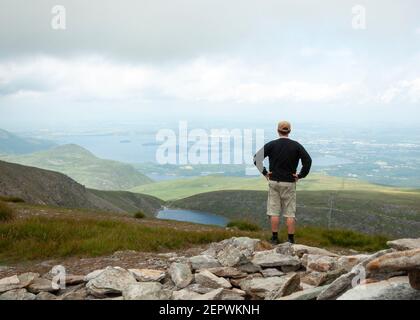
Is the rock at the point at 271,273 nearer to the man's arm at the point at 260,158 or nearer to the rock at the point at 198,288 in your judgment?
the rock at the point at 198,288

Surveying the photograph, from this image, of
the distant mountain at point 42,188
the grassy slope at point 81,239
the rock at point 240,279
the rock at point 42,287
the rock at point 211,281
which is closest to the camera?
the rock at point 211,281

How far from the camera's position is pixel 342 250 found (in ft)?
56.4

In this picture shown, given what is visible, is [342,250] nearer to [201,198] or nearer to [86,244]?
[86,244]

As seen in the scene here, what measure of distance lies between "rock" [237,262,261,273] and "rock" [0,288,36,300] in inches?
190

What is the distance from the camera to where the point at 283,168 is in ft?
44.5

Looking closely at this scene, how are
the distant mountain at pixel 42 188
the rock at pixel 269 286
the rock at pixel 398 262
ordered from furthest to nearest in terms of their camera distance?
the distant mountain at pixel 42 188, the rock at pixel 269 286, the rock at pixel 398 262

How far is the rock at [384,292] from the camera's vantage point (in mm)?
6555

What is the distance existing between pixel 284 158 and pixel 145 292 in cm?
706

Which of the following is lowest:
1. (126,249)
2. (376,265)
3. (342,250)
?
(342,250)

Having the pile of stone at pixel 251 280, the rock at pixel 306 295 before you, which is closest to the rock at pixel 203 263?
the pile of stone at pixel 251 280

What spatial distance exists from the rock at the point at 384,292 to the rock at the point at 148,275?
4.40m

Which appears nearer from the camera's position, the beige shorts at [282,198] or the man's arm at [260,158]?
the man's arm at [260,158]
